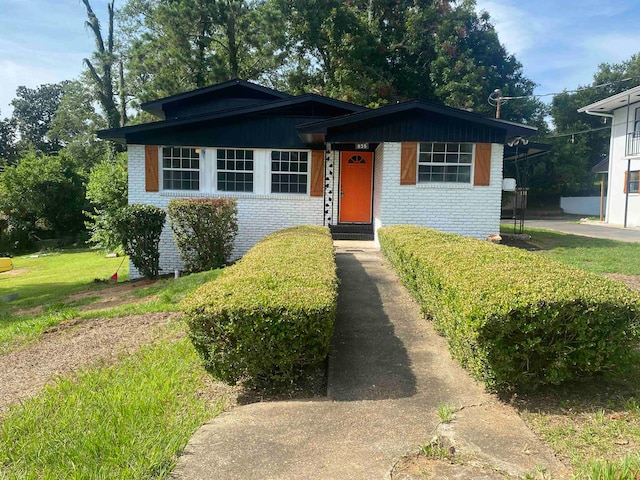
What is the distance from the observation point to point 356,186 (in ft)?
47.1

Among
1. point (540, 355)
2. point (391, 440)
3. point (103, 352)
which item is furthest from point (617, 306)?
point (103, 352)

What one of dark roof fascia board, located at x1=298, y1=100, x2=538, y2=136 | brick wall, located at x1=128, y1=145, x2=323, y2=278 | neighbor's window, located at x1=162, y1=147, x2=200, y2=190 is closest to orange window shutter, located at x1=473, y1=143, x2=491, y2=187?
dark roof fascia board, located at x1=298, y1=100, x2=538, y2=136

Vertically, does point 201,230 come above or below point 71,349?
above

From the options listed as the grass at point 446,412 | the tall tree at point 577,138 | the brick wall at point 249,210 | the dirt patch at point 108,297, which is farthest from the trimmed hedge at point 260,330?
the tall tree at point 577,138

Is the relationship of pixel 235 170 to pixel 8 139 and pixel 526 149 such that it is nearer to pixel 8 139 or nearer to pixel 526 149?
pixel 526 149

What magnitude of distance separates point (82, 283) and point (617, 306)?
43.9ft

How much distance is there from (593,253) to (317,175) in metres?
7.31

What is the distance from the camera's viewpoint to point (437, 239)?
6.96 meters

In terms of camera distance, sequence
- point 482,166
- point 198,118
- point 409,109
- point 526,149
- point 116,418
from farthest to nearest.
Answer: point 526,149 → point 198,118 → point 482,166 → point 409,109 → point 116,418

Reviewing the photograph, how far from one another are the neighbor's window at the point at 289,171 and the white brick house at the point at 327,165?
0.09 ft

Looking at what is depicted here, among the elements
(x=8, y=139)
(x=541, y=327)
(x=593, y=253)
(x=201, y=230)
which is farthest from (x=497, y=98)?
(x=8, y=139)

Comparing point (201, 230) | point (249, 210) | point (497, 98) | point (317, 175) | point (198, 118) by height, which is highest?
point (497, 98)

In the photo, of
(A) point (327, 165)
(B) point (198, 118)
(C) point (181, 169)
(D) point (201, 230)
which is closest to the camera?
(D) point (201, 230)

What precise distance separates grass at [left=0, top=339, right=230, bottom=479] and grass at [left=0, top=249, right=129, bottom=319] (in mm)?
6613
